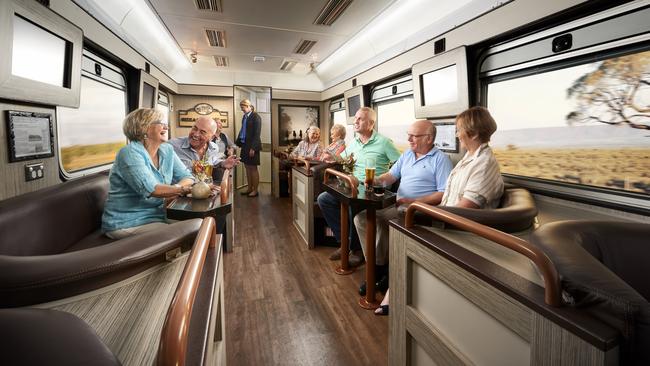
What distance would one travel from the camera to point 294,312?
7.93 feet

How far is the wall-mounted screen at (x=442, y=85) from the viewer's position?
2.94m

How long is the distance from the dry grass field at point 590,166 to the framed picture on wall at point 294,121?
578 centimetres

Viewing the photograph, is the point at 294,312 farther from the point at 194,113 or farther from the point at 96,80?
the point at 194,113

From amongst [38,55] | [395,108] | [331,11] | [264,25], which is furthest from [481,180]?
[264,25]

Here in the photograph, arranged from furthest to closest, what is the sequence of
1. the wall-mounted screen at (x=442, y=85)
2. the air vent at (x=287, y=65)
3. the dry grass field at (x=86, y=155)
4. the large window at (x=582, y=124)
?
the air vent at (x=287, y=65), the wall-mounted screen at (x=442, y=85), the dry grass field at (x=86, y=155), the large window at (x=582, y=124)

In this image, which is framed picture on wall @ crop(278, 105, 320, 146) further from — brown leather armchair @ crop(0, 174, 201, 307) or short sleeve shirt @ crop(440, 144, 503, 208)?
short sleeve shirt @ crop(440, 144, 503, 208)

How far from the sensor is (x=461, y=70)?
292 cm

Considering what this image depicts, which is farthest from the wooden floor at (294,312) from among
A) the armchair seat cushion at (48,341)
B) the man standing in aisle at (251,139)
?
the man standing in aisle at (251,139)

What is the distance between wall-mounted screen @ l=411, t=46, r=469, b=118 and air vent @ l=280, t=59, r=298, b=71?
3291mm

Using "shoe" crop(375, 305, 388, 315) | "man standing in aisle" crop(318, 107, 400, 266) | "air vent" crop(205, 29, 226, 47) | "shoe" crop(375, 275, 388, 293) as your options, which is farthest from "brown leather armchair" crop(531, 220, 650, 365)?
"air vent" crop(205, 29, 226, 47)

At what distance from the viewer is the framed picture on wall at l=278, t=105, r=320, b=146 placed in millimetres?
7734

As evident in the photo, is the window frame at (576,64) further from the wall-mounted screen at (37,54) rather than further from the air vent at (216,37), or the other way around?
the air vent at (216,37)

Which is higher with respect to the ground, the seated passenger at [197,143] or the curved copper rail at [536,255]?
the seated passenger at [197,143]

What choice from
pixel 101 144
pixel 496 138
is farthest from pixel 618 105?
→ pixel 101 144
